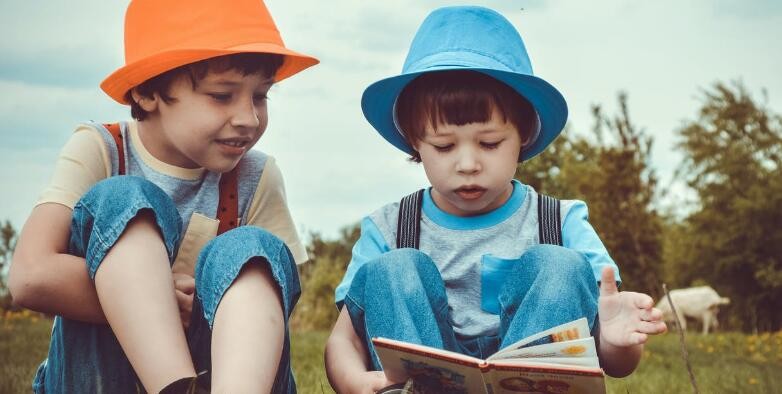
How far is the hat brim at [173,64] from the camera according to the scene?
2305mm

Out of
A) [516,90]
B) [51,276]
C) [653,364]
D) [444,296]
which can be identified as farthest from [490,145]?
[653,364]

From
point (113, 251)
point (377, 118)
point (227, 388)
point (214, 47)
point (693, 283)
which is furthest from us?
point (693, 283)

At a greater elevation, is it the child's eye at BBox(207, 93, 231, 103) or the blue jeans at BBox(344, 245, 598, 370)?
the child's eye at BBox(207, 93, 231, 103)

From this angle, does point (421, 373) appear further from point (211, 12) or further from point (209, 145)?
Answer: point (211, 12)

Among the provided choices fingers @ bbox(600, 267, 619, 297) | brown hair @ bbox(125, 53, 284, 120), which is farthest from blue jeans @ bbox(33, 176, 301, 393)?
fingers @ bbox(600, 267, 619, 297)

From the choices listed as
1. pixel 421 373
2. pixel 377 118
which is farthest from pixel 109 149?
pixel 421 373

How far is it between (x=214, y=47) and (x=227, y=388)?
101cm

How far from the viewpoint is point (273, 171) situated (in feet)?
8.66

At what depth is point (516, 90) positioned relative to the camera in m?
2.40

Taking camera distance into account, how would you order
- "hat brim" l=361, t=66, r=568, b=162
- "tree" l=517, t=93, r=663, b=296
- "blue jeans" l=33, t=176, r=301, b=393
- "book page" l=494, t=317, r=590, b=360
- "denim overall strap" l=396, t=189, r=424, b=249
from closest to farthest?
"book page" l=494, t=317, r=590, b=360 → "blue jeans" l=33, t=176, r=301, b=393 → "hat brim" l=361, t=66, r=568, b=162 → "denim overall strap" l=396, t=189, r=424, b=249 → "tree" l=517, t=93, r=663, b=296

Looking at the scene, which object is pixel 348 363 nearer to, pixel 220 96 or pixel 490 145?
pixel 490 145

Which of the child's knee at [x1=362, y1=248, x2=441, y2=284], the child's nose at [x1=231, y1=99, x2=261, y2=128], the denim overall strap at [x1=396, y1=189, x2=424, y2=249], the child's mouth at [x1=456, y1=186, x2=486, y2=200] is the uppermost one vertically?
the child's nose at [x1=231, y1=99, x2=261, y2=128]

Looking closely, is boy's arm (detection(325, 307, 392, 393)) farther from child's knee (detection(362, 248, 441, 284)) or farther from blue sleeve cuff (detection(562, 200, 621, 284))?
blue sleeve cuff (detection(562, 200, 621, 284))

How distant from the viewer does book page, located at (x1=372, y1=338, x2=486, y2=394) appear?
1.70 metres
